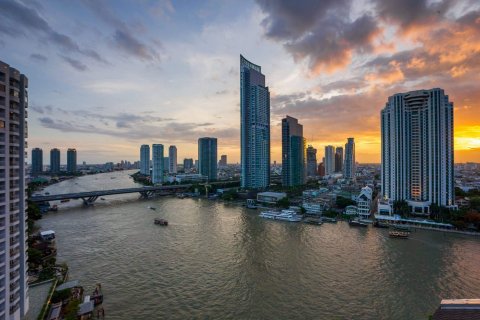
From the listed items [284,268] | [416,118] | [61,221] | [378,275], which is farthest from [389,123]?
[61,221]

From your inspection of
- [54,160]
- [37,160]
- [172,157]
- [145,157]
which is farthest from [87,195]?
[54,160]

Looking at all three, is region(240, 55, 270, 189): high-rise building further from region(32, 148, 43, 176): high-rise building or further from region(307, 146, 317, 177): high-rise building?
region(32, 148, 43, 176): high-rise building

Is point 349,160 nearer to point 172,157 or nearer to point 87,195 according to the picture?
point 87,195

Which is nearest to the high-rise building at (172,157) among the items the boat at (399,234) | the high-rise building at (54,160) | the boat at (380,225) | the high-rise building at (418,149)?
the high-rise building at (54,160)

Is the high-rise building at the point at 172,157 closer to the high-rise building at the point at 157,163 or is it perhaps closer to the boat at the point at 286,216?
the high-rise building at the point at 157,163

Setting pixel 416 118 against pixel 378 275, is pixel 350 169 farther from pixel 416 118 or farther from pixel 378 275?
pixel 378 275

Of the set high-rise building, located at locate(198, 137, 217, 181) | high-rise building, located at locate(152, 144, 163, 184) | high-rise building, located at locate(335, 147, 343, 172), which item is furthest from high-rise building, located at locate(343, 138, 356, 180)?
high-rise building, located at locate(152, 144, 163, 184)
